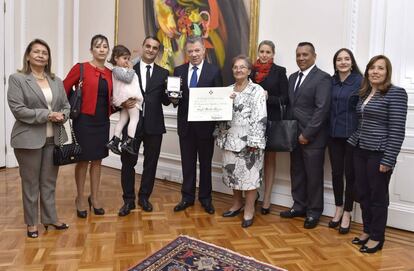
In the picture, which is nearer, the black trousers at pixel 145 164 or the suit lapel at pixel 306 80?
the suit lapel at pixel 306 80

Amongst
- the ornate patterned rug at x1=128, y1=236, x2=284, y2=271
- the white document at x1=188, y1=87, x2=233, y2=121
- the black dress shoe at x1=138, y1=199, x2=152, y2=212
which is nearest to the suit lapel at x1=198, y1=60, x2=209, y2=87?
the white document at x1=188, y1=87, x2=233, y2=121

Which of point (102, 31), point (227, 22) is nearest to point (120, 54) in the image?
point (227, 22)

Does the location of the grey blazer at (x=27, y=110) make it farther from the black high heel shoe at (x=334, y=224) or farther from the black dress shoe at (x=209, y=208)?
the black high heel shoe at (x=334, y=224)

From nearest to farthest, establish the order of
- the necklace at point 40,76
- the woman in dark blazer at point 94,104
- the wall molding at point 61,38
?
the necklace at point 40,76 → the woman in dark blazer at point 94,104 → the wall molding at point 61,38

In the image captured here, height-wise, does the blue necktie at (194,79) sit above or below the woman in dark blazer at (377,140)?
above

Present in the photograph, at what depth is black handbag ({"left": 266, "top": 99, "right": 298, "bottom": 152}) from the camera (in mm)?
4121

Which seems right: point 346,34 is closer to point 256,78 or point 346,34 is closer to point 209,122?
point 256,78

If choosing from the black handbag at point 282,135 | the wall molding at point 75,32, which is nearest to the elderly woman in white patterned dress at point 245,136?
the black handbag at point 282,135

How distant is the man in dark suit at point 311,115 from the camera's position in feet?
13.2

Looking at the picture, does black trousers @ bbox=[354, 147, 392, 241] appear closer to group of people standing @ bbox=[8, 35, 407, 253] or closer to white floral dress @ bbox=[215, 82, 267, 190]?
group of people standing @ bbox=[8, 35, 407, 253]

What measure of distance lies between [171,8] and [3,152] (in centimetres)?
345

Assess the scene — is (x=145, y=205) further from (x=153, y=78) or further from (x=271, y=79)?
(x=271, y=79)

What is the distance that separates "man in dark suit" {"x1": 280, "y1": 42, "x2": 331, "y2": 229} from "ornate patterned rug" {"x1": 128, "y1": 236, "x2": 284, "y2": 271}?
3.70 ft

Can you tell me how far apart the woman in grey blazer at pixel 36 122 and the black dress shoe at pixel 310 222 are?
247 cm
